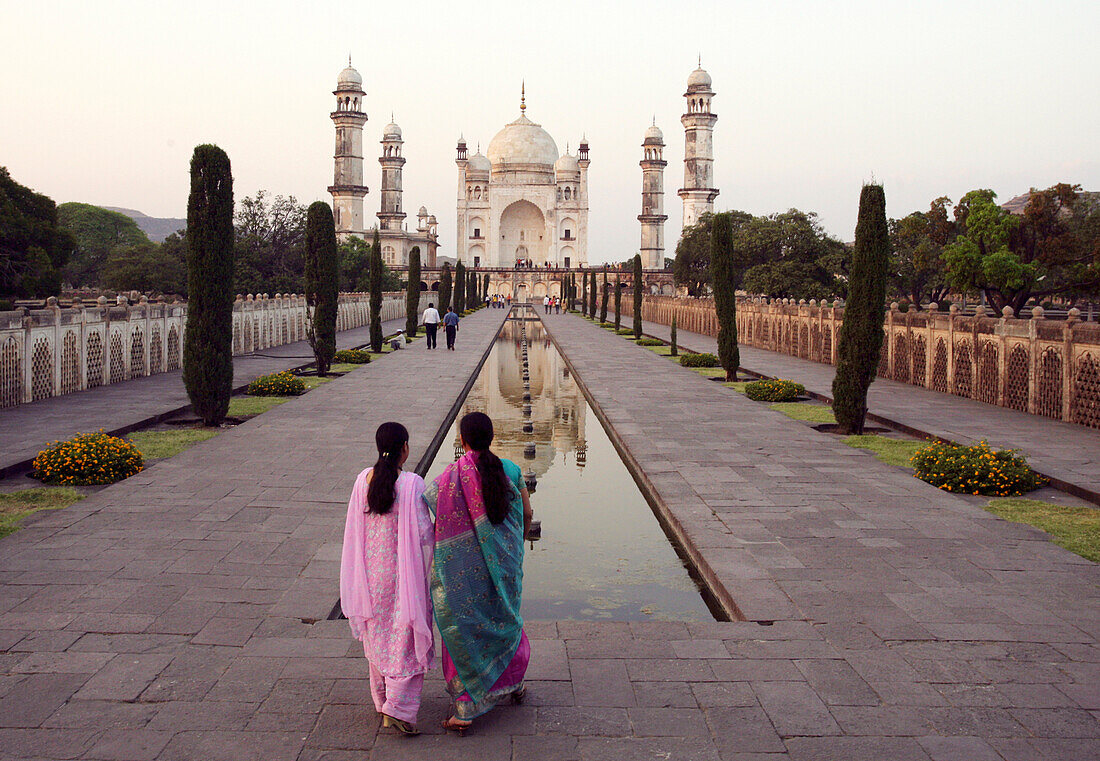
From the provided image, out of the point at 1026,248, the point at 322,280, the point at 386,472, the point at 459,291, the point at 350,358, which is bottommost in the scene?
the point at 350,358

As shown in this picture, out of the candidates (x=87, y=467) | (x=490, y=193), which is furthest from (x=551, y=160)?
(x=87, y=467)

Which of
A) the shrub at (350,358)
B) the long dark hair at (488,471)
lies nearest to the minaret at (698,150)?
the shrub at (350,358)

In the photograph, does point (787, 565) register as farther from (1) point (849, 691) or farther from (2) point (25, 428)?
(2) point (25, 428)

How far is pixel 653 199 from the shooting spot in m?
75.7

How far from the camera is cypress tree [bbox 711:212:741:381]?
1537cm

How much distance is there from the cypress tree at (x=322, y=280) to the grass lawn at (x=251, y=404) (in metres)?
3.20

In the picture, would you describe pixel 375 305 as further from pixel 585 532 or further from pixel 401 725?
pixel 401 725

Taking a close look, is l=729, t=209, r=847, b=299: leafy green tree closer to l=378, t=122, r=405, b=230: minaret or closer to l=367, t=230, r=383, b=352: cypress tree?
l=367, t=230, r=383, b=352: cypress tree

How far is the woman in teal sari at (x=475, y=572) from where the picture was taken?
3158mm

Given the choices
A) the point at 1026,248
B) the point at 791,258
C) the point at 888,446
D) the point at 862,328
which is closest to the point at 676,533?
the point at 888,446

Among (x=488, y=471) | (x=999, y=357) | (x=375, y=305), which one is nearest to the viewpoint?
(x=488, y=471)

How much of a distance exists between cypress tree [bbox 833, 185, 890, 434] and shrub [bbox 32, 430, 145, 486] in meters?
6.50

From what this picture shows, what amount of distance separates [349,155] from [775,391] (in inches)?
2251

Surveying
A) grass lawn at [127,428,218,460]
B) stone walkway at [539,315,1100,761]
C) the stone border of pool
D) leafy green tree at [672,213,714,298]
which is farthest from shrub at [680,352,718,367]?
leafy green tree at [672,213,714,298]
